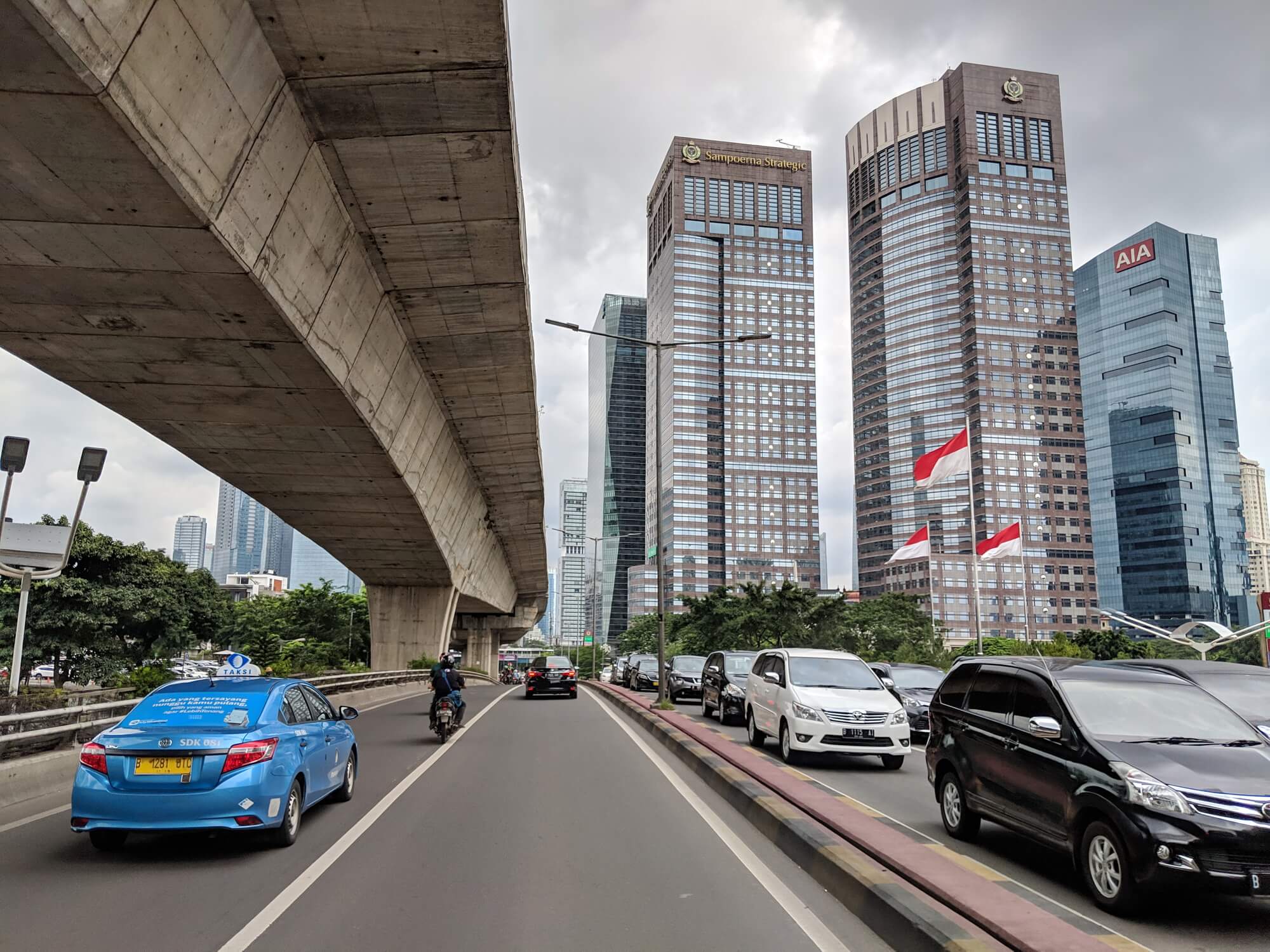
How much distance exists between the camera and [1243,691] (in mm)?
8602

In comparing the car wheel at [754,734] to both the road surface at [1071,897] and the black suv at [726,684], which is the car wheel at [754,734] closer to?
the black suv at [726,684]

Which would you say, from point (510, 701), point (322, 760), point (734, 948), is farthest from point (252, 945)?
point (510, 701)

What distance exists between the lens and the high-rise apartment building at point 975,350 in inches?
5650

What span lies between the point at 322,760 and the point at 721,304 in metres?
165

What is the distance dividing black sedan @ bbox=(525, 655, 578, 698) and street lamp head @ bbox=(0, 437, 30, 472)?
16.9 m

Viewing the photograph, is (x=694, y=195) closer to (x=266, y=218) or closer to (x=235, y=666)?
(x=235, y=666)

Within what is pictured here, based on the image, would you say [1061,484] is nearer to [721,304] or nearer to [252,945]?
[721,304]

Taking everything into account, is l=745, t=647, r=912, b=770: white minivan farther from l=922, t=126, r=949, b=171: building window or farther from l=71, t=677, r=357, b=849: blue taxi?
l=922, t=126, r=949, b=171: building window

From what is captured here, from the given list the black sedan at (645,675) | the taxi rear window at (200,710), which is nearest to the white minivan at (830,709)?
the taxi rear window at (200,710)

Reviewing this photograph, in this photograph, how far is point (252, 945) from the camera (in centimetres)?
486

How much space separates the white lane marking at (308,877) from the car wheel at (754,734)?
19.1ft

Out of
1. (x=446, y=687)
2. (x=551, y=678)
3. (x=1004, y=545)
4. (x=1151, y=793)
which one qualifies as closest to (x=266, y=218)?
(x=446, y=687)

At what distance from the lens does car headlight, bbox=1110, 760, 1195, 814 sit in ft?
17.6

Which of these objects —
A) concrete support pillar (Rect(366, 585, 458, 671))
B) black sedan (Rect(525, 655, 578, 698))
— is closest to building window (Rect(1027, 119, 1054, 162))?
concrete support pillar (Rect(366, 585, 458, 671))
